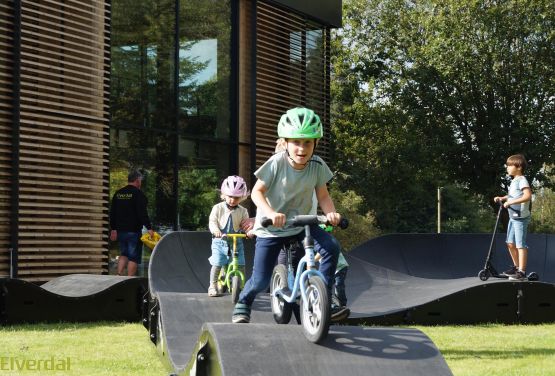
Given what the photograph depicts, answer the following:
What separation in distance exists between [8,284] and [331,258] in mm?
5060

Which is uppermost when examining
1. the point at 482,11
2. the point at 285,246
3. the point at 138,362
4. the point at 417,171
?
the point at 482,11

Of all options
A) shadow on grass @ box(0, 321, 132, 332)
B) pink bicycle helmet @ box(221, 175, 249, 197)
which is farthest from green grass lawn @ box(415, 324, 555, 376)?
shadow on grass @ box(0, 321, 132, 332)

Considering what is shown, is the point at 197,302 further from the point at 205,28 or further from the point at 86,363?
the point at 205,28

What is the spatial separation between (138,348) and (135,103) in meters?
8.26

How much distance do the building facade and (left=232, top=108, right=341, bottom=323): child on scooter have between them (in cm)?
709

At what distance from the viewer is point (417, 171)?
34031 mm

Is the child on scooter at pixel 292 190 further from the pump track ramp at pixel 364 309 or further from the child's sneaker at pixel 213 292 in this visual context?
the child's sneaker at pixel 213 292

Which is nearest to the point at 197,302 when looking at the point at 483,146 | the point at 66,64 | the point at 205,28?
the point at 66,64

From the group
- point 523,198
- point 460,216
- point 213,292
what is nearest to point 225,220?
point 213,292

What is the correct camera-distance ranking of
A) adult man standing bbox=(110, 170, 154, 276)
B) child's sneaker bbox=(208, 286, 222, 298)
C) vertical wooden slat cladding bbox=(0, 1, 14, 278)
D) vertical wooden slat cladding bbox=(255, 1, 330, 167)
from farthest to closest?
vertical wooden slat cladding bbox=(255, 1, 330, 167), adult man standing bbox=(110, 170, 154, 276), vertical wooden slat cladding bbox=(0, 1, 14, 278), child's sneaker bbox=(208, 286, 222, 298)

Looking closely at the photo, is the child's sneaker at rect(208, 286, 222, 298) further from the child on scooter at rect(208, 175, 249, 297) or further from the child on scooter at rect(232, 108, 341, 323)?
the child on scooter at rect(232, 108, 341, 323)

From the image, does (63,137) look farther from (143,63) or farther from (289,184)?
(289,184)

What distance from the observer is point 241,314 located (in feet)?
22.2

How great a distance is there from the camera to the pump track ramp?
17.8ft
